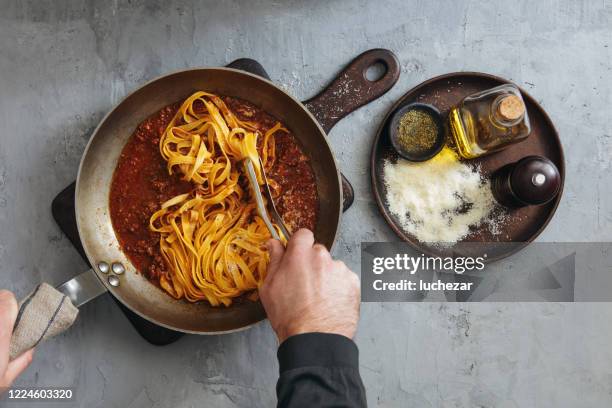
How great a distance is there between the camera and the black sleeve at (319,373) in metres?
1.43

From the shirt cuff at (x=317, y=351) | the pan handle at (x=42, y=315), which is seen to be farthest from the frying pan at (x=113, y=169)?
the shirt cuff at (x=317, y=351)

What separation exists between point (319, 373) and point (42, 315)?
88 cm

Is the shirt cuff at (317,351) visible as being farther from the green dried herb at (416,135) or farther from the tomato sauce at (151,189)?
the green dried herb at (416,135)

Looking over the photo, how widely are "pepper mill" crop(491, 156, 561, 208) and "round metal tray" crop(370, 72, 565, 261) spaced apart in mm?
111

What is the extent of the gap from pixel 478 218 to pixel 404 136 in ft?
1.37

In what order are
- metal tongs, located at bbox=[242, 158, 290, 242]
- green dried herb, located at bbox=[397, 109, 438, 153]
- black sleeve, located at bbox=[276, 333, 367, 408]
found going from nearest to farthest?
black sleeve, located at bbox=[276, 333, 367, 408] < metal tongs, located at bbox=[242, 158, 290, 242] < green dried herb, located at bbox=[397, 109, 438, 153]

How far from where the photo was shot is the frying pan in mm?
1922

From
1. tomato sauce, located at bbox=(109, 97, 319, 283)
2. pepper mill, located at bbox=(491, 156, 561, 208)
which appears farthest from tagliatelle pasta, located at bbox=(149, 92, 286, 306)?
pepper mill, located at bbox=(491, 156, 561, 208)

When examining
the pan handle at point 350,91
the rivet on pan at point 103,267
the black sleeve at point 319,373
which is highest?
the pan handle at point 350,91

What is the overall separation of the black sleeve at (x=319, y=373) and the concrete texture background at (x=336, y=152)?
2.17 ft

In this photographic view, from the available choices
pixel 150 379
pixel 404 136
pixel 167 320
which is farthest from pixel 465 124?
pixel 150 379

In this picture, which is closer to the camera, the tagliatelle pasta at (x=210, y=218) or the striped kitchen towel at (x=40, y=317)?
the striped kitchen towel at (x=40, y=317)

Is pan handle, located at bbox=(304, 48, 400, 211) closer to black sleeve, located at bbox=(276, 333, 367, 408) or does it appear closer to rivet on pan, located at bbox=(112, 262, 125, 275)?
black sleeve, located at bbox=(276, 333, 367, 408)

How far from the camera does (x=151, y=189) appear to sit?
6.50 ft
